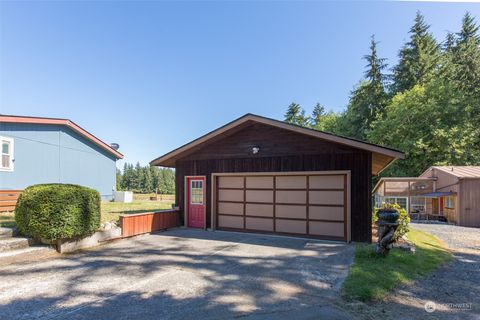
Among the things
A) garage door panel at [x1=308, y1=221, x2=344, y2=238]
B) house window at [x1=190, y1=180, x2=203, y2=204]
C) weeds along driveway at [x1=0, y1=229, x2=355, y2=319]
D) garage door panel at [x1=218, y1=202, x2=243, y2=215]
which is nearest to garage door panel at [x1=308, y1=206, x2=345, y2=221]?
garage door panel at [x1=308, y1=221, x2=344, y2=238]

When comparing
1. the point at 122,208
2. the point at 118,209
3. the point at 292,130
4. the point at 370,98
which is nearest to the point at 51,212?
the point at 292,130

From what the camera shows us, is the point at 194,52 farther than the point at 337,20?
Yes

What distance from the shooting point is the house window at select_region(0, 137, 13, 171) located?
11.8 metres

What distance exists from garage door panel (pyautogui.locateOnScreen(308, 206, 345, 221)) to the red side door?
4.19 metres

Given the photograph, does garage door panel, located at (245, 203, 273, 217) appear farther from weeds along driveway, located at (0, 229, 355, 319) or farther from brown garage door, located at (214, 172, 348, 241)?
weeds along driveway, located at (0, 229, 355, 319)

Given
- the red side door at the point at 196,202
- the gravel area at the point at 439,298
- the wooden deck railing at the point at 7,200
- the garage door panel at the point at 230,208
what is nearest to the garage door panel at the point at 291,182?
the garage door panel at the point at 230,208

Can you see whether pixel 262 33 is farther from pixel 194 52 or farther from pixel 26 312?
pixel 26 312

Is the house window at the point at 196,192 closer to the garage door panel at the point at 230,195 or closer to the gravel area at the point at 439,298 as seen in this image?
the garage door panel at the point at 230,195

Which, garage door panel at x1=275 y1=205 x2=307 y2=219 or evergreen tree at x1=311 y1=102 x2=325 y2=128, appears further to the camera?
evergreen tree at x1=311 y1=102 x2=325 y2=128

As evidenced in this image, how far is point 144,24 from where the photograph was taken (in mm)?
11414

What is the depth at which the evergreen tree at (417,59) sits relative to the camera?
89.2ft

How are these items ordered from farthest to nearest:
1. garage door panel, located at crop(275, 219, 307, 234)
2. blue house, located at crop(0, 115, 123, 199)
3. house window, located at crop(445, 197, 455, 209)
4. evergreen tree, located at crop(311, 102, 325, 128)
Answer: evergreen tree, located at crop(311, 102, 325, 128) < house window, located at crop(445, 197, 455, 209) < blue house, located at crop(0, 115, 123, 199) < garage door panel, located at crop(275, 219, 307, 234)

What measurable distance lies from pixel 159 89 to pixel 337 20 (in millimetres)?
10383

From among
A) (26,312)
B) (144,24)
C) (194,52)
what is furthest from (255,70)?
(26,312)
